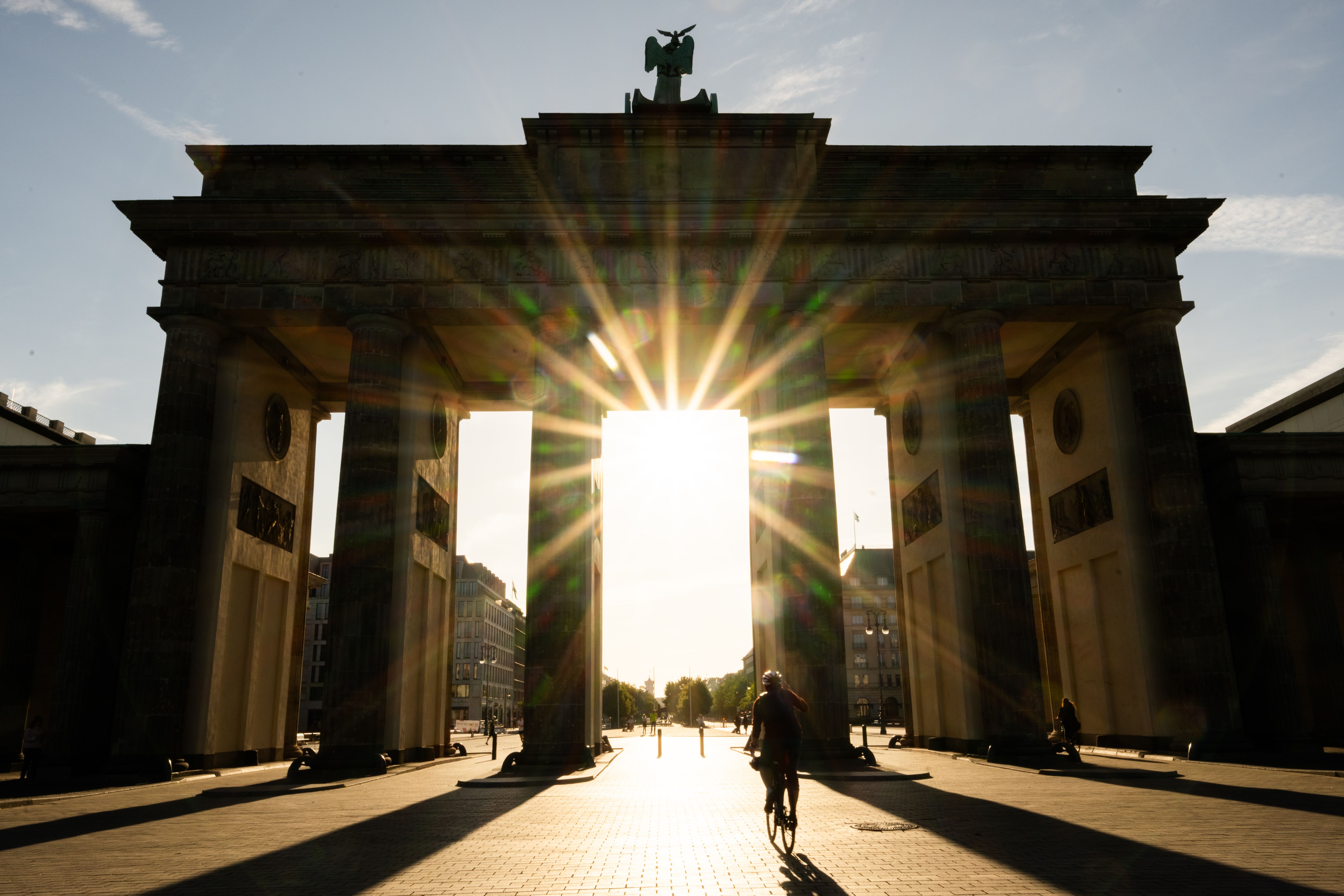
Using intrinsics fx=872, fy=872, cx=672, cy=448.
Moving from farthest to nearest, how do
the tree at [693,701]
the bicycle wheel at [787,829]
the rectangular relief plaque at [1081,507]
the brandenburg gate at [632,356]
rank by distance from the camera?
the tree at [693,701], the rectangular relief plaque at [1081,507], the brandenburg gate at [632,356], the bicycle wheel at [787,829]

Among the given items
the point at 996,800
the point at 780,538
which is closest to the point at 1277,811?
the point at 996,800

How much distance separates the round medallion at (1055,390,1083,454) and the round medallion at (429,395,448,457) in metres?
21.3

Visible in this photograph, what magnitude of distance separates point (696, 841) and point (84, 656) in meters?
19.1

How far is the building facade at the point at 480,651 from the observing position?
116 meters

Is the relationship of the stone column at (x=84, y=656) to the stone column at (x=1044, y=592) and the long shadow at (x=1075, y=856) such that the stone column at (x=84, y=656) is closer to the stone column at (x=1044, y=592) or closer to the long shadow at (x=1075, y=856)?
the long shadow at (x=1075, y=856)

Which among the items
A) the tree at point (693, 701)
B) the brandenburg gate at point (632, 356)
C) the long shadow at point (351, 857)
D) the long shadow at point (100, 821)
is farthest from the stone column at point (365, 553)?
the tree at point (693, 701)

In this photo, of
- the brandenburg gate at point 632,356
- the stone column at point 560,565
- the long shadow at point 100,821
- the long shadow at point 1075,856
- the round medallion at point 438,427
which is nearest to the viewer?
the long shadow at point 1075,856

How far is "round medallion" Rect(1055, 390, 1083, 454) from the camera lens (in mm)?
28766

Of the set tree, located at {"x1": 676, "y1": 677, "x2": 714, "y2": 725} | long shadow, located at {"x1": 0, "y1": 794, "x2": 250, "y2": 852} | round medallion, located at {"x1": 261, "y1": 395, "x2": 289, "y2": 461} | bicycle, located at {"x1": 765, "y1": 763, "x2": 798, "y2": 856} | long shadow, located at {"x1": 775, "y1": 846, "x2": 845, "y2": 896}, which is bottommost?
tree, located at {"x1": 676, "y1": 677, "x2": 714, "y2": 725}

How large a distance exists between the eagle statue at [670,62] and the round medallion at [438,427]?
41.0 ft

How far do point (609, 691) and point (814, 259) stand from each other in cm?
12627

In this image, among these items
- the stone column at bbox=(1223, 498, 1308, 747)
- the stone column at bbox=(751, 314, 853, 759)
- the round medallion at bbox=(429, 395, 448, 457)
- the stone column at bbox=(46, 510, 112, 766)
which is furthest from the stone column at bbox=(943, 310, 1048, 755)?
the stone column at bbox=(46, 510, 112, 766)

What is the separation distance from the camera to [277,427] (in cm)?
2869

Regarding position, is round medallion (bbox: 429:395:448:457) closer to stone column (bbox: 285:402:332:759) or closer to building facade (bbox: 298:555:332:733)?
stone column (bbox: 285:402:332:759)
